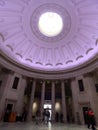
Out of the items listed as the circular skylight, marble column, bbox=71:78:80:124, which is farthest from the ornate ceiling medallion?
marble column, bbox=71:78:80:124

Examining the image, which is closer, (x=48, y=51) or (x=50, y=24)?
(x=50, y=24)

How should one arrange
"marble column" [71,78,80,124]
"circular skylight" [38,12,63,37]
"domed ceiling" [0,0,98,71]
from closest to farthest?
"domed ceiling" [0,0,98,71], "marble column" [71,78,80,124], "circular skylight" [38,12,63,37]

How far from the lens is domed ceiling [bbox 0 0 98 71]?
536 inches

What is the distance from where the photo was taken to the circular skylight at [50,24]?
16.6m

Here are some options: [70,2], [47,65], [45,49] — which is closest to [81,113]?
[47,65]

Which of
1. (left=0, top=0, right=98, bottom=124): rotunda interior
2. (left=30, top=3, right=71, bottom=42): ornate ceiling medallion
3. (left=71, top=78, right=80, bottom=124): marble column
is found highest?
(left=30, top=3, right=71, bottom=42): ornate ceiling medallion

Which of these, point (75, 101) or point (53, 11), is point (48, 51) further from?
point (75, 101)

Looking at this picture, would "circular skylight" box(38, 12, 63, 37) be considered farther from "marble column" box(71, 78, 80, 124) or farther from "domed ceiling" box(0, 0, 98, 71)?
"marble column" box(71, 78, 80, 124)

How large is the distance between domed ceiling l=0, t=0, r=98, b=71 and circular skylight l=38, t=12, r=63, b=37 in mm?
394

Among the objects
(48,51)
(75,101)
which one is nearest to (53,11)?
(48,51)

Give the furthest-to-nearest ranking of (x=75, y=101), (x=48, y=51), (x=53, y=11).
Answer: (x=48, y=51) → (x=75, y=101) → (x=53, y=11)

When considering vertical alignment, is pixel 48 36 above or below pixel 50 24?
below

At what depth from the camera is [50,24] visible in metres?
18.2

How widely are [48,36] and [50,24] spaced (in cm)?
210
